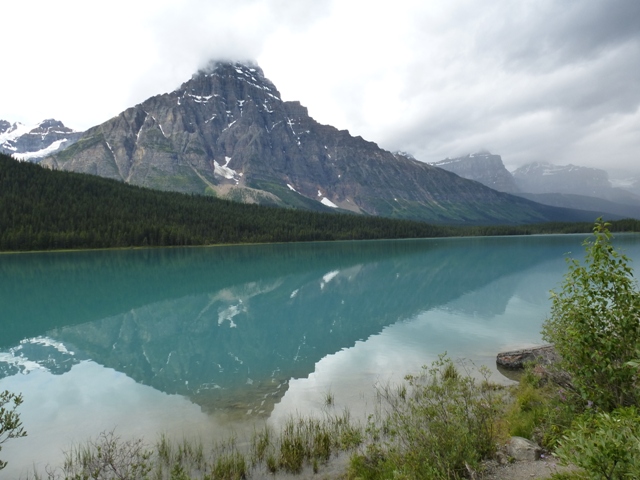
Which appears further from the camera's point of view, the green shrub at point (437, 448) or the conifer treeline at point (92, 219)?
the conifer treeline at point (92, 219)

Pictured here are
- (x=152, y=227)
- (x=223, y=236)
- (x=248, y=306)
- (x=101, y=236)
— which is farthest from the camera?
(x=223, y=236)

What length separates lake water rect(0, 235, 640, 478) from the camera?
637 inches

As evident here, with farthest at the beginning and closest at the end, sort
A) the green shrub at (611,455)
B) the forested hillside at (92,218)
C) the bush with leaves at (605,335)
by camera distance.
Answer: the forested hillside at (92,218) < the bush with leaves at (605,335) < the green shrub at (611,455)

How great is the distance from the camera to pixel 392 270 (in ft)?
243

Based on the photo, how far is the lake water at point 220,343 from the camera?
16188 millimetres

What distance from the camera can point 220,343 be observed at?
2864 cm

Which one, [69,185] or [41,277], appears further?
[69,185]

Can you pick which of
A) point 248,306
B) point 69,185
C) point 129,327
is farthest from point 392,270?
point 69,185

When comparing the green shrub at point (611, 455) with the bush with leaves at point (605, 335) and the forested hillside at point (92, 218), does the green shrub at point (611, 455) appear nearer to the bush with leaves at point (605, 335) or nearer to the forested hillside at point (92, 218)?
the bush with leaves at point (605, 335)

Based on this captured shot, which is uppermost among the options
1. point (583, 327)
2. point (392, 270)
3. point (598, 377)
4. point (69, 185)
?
point (69, 185)

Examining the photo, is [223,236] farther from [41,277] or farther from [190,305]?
[190,305]

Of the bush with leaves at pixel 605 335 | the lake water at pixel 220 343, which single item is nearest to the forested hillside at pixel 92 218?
the lake water at pixel 220 343

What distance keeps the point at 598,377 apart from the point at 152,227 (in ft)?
534

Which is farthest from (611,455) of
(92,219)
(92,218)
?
(92,218)
